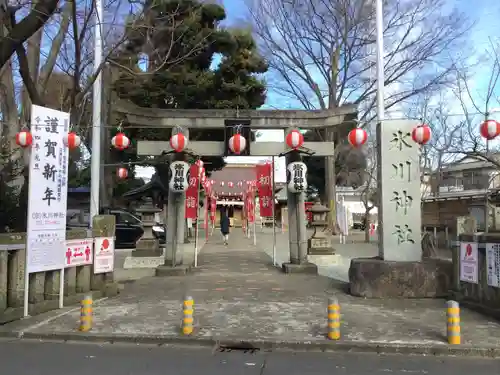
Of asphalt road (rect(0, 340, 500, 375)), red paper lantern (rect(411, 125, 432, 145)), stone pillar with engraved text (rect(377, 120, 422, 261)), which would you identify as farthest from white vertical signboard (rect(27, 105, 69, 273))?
red paper lantern (rect(411, 125, 432, 145))

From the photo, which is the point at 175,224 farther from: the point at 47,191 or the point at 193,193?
the point at 47,191

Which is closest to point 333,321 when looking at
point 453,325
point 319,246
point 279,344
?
point 279,344

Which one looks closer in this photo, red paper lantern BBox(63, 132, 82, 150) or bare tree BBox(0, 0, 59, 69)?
bare tree BBox(0, 0, 59, 69)

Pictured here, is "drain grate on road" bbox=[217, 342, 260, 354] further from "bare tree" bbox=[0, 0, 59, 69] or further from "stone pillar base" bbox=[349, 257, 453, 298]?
"bare tree" bbox=[0, 0, 59, 69]

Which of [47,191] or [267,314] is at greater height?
[47,191]

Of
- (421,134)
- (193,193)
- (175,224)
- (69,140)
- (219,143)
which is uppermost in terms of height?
(219,143)

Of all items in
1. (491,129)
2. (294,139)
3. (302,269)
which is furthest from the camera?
(302,269)

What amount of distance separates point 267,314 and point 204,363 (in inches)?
107

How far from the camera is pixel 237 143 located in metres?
13.2

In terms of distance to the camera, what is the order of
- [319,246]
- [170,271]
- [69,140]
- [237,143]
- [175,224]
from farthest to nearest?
[319,246] < [175,224] < [170,271] < [237,143] < [69,140]

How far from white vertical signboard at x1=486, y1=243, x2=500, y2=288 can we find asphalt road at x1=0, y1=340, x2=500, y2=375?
7.60 ft

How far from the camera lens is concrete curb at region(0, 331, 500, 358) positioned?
6.55 meters

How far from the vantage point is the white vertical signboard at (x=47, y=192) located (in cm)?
861

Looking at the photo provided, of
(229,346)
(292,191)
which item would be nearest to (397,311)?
(229,346)
